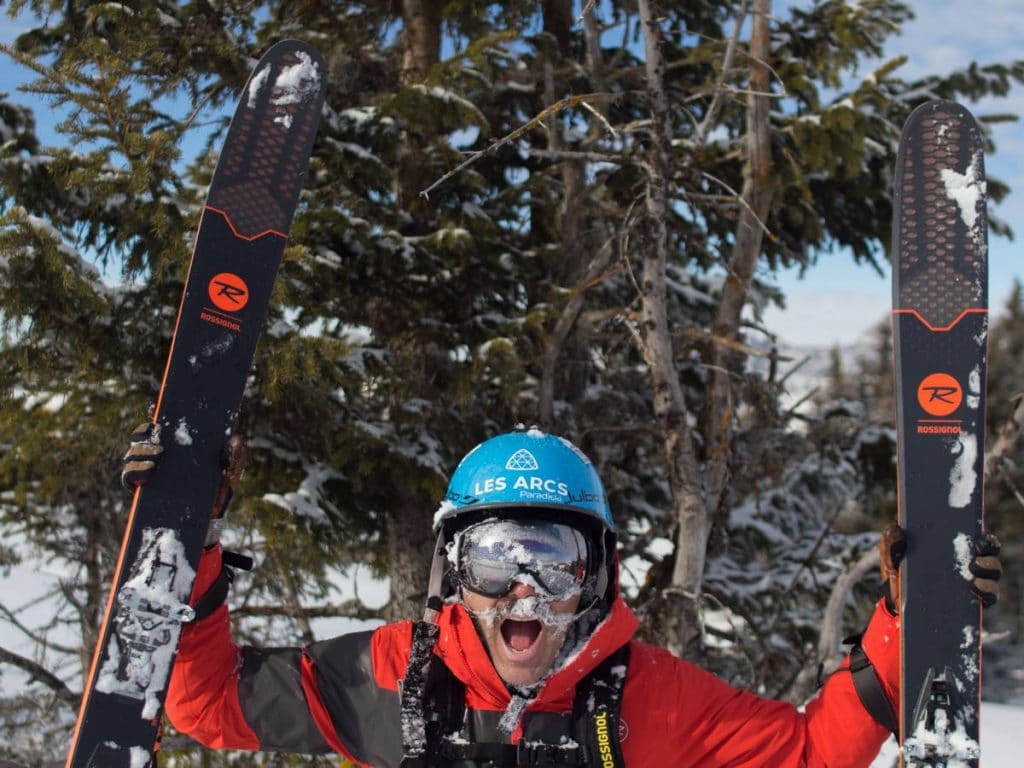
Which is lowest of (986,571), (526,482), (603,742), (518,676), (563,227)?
(603,742)

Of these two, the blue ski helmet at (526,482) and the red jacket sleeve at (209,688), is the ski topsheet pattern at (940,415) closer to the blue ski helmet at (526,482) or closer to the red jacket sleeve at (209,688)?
the blue ski helmet at (526,482)

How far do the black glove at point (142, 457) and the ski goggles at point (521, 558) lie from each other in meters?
0.95

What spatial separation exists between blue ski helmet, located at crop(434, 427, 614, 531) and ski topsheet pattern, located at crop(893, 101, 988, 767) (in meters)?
0.94

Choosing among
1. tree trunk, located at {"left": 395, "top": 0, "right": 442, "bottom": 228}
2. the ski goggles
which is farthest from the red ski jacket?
tree trunk, located at {"left": 395, "top": 0, "right": 442, "bottom": 228}

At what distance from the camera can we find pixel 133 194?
4.30 metres

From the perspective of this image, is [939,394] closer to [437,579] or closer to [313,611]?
[437,579]

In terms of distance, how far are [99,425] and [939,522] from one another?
14.7 ft

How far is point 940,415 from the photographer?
268 centimetres

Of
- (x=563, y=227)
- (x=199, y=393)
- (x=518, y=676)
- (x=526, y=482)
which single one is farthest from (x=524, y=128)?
(x=563, y=227)

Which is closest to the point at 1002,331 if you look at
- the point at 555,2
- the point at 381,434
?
the point at 555,2

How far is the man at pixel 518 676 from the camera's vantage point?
86.7 inches

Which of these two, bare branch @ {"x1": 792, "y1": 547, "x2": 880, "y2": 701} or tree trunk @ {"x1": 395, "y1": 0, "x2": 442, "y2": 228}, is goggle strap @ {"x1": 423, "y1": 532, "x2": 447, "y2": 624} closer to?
A: bare branch @ {"x1": 792, "y1": 547, "x2": 880, "y2": 701}

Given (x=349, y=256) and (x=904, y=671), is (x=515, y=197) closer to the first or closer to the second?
(x=349, y=256)

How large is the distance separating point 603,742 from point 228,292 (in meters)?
1.89
